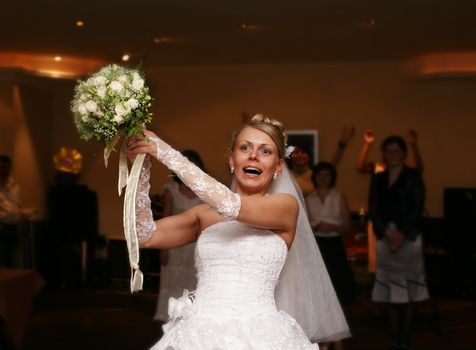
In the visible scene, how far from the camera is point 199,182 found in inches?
114

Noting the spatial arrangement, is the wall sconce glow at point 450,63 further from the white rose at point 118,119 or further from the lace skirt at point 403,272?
the white rose at point 118,119

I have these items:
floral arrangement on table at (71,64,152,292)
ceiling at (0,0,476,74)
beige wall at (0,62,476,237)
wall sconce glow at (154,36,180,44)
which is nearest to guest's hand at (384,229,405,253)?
ceiling at (0,0,476,74)

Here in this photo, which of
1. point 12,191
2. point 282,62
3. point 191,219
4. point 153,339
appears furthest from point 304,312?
point 282,62

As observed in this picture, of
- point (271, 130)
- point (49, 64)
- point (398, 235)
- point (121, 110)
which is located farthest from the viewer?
point (49, 64)

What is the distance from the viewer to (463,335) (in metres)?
8.49

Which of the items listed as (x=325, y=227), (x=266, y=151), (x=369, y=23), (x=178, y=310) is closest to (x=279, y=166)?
(x=266, y=151)

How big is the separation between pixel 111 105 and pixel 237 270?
0.78m

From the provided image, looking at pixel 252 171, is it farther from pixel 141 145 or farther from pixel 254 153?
pixel 141 145

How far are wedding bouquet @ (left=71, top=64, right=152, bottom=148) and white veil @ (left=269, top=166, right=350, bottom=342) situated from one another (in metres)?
1.02

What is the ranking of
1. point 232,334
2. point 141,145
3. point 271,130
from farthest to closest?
point 271,130
point 232,334
point 141,145

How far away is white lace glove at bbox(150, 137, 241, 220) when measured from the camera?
9.50 ft

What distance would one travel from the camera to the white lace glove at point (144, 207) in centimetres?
312

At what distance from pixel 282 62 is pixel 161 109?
1.78 meters

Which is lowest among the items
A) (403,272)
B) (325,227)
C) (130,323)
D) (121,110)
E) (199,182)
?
(130,323)
